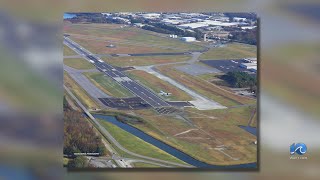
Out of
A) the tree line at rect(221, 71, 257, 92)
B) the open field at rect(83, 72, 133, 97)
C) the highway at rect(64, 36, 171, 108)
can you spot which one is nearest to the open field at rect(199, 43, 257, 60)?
the tree line at rect(221, 71, 257, 92)

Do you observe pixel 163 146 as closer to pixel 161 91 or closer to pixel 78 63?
pixel 161 91

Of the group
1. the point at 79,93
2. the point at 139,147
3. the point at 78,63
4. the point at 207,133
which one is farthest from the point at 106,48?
the point at 207,133

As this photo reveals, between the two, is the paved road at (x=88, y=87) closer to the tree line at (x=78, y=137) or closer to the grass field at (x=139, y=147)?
the tree line at (x=78, y=137)

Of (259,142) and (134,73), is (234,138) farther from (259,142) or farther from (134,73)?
(134,73)

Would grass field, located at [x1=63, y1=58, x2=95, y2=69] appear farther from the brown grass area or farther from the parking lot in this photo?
the parking lot

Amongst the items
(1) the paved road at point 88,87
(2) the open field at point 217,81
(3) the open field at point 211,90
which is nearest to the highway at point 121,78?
(1) the paved road at point 88,87
